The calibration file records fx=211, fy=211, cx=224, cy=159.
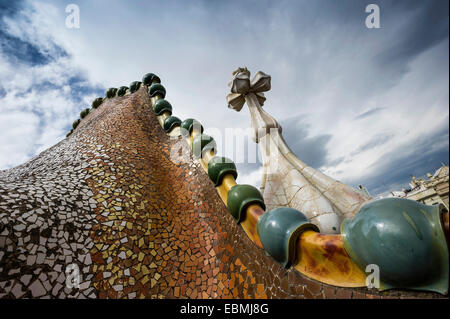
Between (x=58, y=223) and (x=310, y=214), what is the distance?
2.01m

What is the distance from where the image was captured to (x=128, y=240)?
166 cm

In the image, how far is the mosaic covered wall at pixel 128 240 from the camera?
4.03 ft

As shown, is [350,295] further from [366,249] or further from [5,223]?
[5,223]

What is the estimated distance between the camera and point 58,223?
59.0 inches

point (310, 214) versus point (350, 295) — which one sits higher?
point (310, 214)

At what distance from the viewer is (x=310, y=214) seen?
192cm

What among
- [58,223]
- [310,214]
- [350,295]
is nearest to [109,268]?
[58,223]

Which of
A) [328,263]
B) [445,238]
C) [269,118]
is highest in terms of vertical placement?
[269,118]

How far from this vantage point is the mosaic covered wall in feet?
4.03
